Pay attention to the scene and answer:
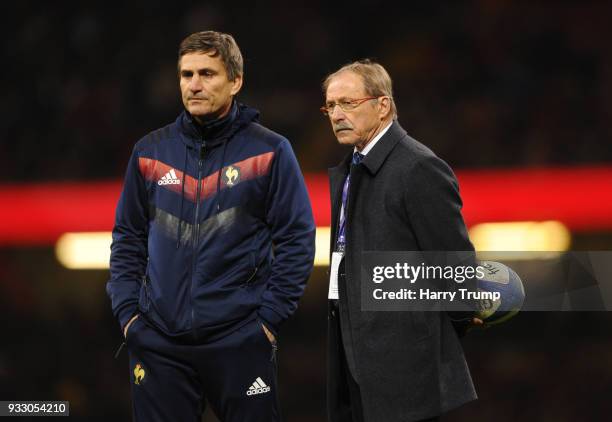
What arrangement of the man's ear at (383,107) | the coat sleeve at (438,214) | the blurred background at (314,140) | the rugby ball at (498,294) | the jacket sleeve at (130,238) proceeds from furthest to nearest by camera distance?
the blurred background at (314,140)
the jacket sleeve at (130,238)
the man's ear at (383,107)
the rugby ball at (498,294)
the coat sleeve at (438,214)

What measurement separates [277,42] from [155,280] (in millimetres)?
3297

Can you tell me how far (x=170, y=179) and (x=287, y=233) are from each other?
0.35 metres

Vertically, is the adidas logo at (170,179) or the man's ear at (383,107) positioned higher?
the man's ear at (383,107)

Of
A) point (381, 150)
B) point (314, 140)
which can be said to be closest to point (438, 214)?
point (381, 150)

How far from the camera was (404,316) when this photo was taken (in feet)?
7.66

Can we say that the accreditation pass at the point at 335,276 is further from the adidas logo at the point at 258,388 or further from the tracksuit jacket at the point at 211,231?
the adidas logo at the point at 258,388

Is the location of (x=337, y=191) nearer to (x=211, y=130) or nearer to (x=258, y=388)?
(x=211, y=130)

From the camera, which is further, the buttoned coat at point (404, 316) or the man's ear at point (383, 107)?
the man's ear at point (383, 107)

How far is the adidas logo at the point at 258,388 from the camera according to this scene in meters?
2.49

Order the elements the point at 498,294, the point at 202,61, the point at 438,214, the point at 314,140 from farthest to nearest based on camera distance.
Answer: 1. the point at 314,140
2. the point at 202,61
3. the point at 498,294
4. the point at 438,214

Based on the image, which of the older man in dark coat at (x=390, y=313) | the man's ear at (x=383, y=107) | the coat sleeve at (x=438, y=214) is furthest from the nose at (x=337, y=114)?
the coat sleeve at (x=438, y=214)

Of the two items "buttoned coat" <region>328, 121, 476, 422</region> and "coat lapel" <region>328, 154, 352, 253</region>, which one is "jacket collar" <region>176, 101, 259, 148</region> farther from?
"buttoned coat" <region>328, 121, 476, 422</region>

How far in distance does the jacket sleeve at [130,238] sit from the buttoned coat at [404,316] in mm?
602

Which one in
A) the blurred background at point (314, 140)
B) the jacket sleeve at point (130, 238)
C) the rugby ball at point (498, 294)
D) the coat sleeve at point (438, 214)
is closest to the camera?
the coat sleeve at point (438, 214)
